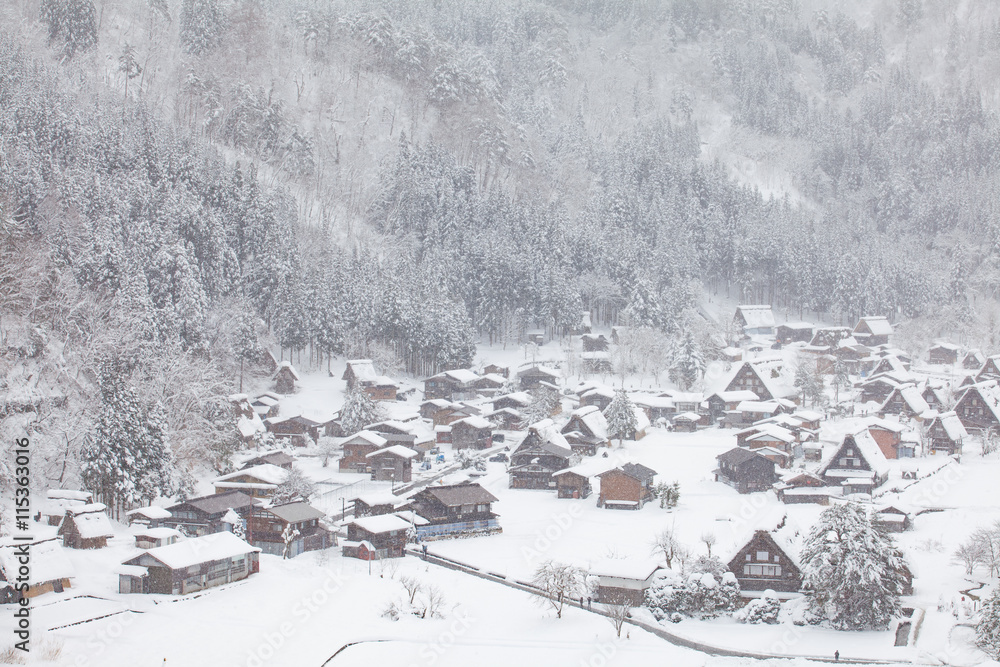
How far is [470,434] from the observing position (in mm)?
56656

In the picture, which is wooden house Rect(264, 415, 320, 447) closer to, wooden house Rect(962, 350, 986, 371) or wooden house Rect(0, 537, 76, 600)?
wooden house Rect(0, 537, 76, 600)

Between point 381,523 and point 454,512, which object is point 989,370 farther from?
point 381,523

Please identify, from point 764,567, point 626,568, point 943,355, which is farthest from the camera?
point 943,355

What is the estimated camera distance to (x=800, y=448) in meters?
53.9

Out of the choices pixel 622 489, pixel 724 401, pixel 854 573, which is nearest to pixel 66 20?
pixel 724 401

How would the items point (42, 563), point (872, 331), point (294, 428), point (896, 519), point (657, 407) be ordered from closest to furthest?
point (42, 563) → point (896, 519) → point (294, 428) → point (657, 407) → point (872, 331)

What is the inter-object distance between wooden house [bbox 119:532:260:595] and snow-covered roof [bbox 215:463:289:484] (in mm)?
11414

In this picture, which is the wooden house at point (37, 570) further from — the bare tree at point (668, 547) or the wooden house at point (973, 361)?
the wooden house at point (973, 361)

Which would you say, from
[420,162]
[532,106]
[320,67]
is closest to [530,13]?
[532,106]

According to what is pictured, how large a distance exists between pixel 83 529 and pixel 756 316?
233 ft

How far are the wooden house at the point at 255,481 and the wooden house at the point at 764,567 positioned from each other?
22344 millimetres

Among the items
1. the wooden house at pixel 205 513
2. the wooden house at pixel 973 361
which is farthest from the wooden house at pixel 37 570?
the wooden house at pixel 973 361

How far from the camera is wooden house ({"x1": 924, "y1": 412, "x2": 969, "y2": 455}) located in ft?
172

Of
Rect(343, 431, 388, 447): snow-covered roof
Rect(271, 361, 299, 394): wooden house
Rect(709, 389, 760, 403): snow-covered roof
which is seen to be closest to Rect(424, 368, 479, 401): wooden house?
Rect(271, 361, 299, 394): wooden house
